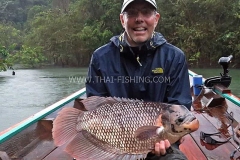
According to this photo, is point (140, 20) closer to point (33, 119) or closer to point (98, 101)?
point (98, 101)

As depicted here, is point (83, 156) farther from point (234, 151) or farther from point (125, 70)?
point (234, 151)

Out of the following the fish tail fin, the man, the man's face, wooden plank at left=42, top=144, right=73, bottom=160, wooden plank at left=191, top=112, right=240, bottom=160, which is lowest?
wooden plank at left=42, top=144, right=73, bottom=160

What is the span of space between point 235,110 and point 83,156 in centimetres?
292

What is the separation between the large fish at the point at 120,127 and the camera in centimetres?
178

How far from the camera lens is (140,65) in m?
2.48

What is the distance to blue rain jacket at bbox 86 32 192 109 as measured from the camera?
2393 mm

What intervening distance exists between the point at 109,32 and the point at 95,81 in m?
21.1

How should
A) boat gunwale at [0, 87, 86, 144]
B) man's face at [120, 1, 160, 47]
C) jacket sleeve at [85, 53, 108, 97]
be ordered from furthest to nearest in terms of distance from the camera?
1. boat gunwale at [0, 87, 86, 144]
2. jacket sleeve at [85, 53, 108, 97]
3. man's face at [120, 1, 160, 47]

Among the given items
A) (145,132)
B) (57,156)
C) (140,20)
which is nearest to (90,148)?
(145,132)

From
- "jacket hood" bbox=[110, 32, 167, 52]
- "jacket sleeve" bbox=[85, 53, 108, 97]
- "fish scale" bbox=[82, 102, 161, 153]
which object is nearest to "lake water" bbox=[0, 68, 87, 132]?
"jacket sleeve" bbox=[85, 53, 108, 97]

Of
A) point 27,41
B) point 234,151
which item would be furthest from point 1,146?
point 27,41

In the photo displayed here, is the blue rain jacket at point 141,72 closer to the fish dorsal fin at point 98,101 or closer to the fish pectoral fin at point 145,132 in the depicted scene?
the fish dorsal fin at point 98,101

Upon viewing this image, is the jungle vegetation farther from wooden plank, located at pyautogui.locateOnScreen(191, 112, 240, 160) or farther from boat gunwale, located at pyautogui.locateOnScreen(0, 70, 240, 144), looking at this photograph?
wooden plank, located at pyautogui.locateOnScreen(191, 112, 240, 160)

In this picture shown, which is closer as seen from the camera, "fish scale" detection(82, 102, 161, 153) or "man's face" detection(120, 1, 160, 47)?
"fish scale" detection(82, 102, 161, 153)
